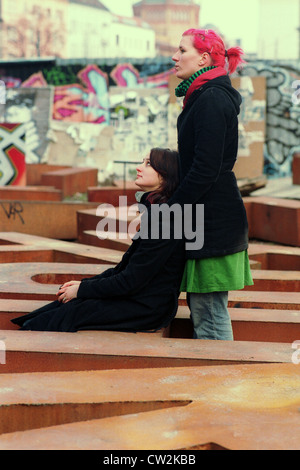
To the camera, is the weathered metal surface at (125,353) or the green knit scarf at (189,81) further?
the green knit scarf at (189,81)

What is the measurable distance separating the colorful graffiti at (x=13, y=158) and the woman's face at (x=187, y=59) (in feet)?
33.8

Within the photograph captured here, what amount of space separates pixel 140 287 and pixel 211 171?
0.67 m

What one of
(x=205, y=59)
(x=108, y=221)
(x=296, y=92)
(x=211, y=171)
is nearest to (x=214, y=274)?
(x=211, y=171)

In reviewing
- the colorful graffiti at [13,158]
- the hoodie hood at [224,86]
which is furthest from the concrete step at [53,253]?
the colorful graffiti at [13,158]

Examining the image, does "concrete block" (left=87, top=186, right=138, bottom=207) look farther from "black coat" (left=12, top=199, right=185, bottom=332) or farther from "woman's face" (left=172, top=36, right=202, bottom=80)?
"woman's face" (left=172, top=36, right=202, bottom=80)

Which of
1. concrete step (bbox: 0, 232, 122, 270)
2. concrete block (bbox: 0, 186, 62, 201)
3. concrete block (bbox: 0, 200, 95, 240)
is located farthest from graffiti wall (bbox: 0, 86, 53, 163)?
concrete step (bbox: 0, 232, 122, 270)

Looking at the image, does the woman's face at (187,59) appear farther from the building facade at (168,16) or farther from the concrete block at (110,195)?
the building facade at (168,16)

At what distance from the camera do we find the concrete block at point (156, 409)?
236 centimetres

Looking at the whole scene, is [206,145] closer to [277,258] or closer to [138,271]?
[138,271]

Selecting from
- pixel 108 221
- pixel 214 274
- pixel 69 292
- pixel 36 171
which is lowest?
pixel 36 171

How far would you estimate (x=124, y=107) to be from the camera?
20672 millimetres

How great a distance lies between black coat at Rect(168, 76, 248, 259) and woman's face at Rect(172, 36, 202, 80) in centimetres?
13

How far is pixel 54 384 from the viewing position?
2947mm

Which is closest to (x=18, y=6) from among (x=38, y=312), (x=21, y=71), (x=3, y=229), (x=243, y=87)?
(x=21, y=71)
